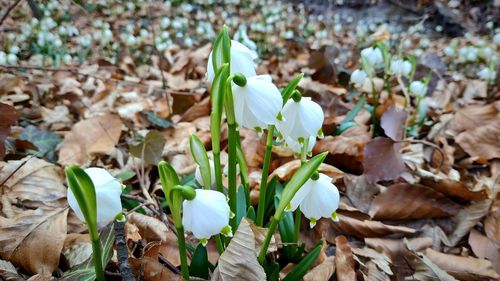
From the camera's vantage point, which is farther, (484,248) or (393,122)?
(393,122)

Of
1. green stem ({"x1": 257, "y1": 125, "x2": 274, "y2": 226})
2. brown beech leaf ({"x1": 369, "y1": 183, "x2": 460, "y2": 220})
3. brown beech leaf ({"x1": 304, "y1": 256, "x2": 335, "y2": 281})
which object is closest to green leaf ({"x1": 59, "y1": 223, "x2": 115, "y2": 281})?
green stem ({"x1": 257, "y1": 125, "x2": 274, "y2": 226})

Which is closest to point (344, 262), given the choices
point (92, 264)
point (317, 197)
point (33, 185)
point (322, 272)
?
point (322, 272)

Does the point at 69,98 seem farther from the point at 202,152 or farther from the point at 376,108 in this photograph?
the point at 202,152

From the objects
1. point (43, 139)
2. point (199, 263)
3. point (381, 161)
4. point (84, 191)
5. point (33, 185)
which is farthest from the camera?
point (43, 139)

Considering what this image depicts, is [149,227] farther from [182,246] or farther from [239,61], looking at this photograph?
[239,61]

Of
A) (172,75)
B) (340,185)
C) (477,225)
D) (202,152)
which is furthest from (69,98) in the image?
(477,225)

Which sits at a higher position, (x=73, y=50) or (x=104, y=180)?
(x=104, y=180)

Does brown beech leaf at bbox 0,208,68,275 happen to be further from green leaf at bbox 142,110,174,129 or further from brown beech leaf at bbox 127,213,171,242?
green leaf at bbox 142,110,174,129
